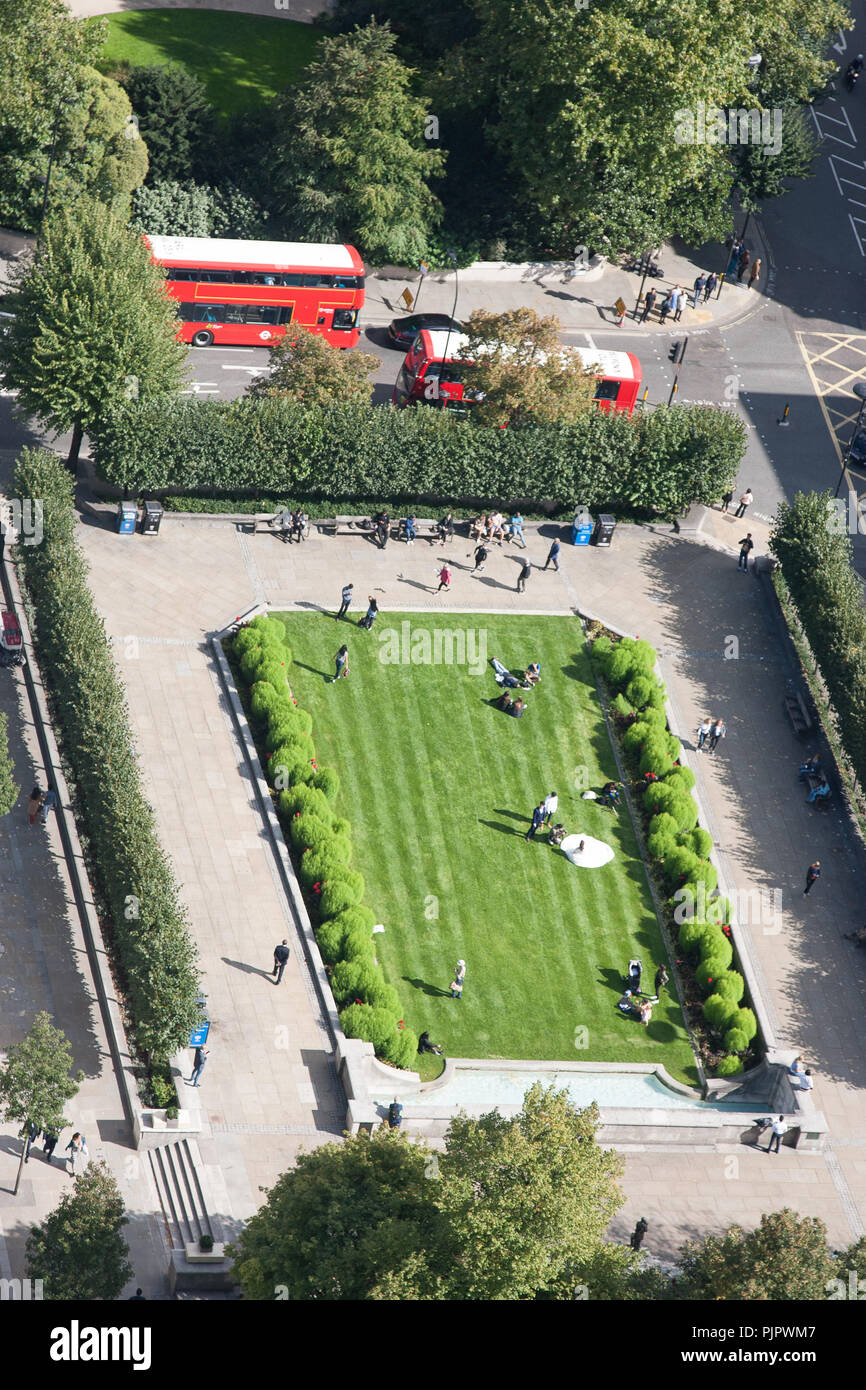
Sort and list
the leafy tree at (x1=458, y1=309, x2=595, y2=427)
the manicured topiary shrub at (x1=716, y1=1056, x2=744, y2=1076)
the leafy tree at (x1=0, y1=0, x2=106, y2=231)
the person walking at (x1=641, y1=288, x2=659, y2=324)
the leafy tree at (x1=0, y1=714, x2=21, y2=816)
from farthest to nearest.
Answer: the person walking at (x1=641, y1=288, x2=659, y2=324) < the leafy tree at (x1=0, y1=0, x2=106, y2=231) < the leafy tree at (x1=458, y1=309, x2=595, y2=427) < the manicured topiary shrub at (x1=716, y1=1056, x2=744, y2=1076) < the leafy tree at (x1=0, y1=714, x2=21, y2=816)

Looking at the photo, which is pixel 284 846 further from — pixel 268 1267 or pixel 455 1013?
pixel 268 1267

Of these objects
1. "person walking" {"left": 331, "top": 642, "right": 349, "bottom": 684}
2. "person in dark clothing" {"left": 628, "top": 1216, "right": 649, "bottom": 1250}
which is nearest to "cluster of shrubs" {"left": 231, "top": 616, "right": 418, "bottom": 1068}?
"person walking" {"left": 331, "top": 642, "right": 349, "bottom": 684}

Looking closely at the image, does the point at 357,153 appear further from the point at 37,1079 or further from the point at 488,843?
the point at 37,1079

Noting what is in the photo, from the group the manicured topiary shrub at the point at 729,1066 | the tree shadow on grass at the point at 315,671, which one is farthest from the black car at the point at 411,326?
the manicured topiary shrub at the point at 729,1066

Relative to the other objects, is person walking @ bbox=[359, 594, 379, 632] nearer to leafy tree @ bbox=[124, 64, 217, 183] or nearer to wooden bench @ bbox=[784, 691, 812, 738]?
wooden bench @ bbox=[784, 691, 812, 738]

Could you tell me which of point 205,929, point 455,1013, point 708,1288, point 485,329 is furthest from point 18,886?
point 485,329

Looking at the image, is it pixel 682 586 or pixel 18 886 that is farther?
pixel 682 586

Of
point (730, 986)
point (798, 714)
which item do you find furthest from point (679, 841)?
point (798, 714)
